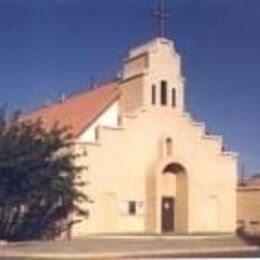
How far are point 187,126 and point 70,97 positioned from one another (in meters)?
3.00

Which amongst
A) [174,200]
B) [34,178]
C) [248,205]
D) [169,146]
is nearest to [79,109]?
[169,146]

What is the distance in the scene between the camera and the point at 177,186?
22.7m

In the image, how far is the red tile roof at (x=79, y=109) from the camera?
20562mm

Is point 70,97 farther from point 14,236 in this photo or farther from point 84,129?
point 14,236

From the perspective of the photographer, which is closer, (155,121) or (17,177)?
(17,177)

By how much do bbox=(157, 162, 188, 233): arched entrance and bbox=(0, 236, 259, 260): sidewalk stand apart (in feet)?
17.9

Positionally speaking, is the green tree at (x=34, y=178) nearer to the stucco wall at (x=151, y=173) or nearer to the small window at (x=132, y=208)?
the stucco wall at (x=151, y=173)

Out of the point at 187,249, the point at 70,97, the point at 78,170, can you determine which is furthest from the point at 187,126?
the point at 187,249

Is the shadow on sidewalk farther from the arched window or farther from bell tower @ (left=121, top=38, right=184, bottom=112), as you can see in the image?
bell tower @ (left=121, top=38, right=184, bottom=112)

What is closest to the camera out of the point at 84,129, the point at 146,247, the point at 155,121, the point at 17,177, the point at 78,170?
the point at 146,247

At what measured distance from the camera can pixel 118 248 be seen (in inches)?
572

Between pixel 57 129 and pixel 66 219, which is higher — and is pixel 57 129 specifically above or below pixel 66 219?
above

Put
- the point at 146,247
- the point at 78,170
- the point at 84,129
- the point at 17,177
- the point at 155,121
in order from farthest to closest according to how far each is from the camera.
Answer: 1. the point at 155,121
2. the point at 84,129
3. the point at 78,170
4. the point at 17,177
5. the point at 146,247

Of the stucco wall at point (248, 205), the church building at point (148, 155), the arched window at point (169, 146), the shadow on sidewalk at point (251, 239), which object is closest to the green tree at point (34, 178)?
the church building at point (148, 155)
